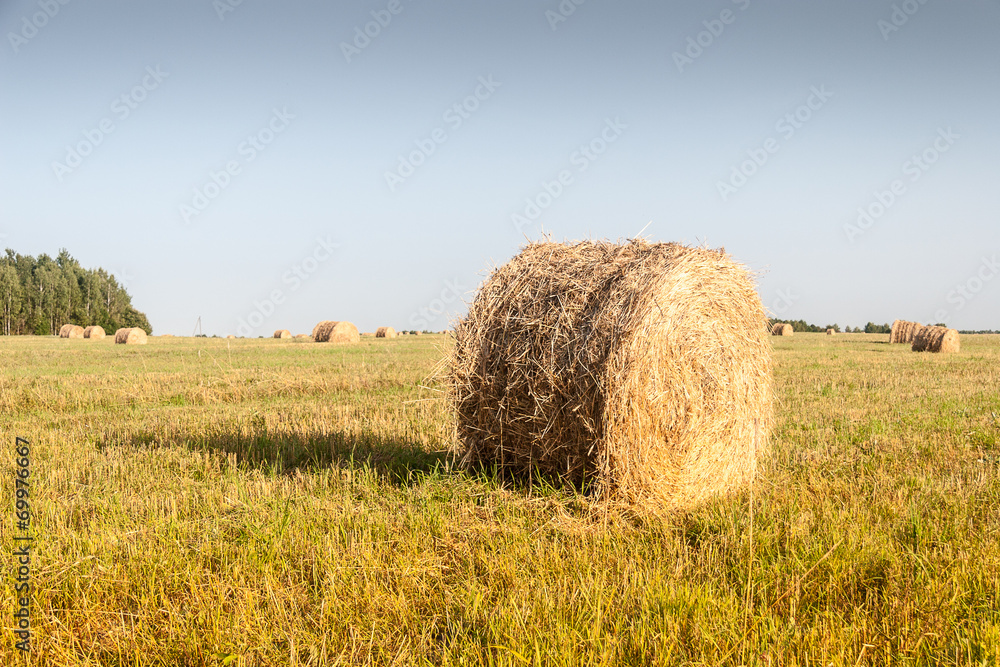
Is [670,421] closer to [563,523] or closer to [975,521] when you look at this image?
[563,523]

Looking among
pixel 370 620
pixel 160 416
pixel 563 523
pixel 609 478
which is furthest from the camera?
pixel 160 416

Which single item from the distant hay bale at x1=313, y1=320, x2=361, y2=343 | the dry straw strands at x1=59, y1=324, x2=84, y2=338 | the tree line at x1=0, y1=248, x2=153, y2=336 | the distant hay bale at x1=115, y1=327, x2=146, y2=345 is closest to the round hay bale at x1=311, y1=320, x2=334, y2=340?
the distant hay bale at x1=313, y1=320, x2=361, y2=343

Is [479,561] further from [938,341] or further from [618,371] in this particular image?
[938,341]

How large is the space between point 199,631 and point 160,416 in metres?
7.64

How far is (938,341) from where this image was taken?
27.7m

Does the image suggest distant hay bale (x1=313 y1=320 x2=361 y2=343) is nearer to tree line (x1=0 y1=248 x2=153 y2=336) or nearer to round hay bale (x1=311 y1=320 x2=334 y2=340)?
round hay bale (x1=311 y1=320 x2=334 y2=340)

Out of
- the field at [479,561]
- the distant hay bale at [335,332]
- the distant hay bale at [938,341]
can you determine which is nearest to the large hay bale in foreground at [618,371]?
the field at [479,561]

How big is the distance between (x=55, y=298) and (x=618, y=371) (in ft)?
311

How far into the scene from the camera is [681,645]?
10.4 feet

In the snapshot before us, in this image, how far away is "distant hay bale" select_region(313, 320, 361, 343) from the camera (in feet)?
119

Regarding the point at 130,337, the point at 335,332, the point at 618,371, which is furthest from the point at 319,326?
the point at 618,371

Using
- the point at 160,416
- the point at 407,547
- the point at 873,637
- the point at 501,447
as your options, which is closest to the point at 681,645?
the point at 873,637

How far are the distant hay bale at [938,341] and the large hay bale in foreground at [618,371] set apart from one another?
26.8 metres

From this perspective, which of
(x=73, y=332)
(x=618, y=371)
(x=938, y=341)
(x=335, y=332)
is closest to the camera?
(x=618, y=371)
